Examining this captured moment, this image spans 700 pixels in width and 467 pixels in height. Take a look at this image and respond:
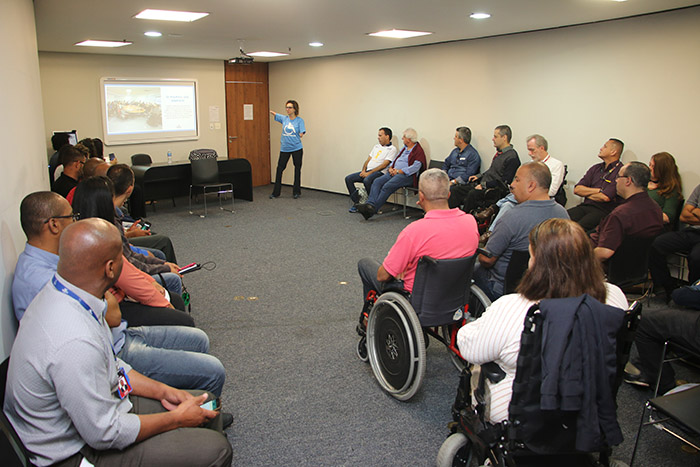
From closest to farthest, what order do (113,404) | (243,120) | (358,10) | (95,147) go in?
1. (113,404)
2. (358,10)
3. (95,147)
4. (243,120)

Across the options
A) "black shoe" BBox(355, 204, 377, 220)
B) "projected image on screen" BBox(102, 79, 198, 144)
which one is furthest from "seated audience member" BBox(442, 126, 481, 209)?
"projected image on screen" BBox(102, 79, 198, 144)

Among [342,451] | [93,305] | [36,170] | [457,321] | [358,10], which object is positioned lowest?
[342,451]

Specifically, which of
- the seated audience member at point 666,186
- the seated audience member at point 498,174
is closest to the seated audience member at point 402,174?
the seated audience member at point 498,174

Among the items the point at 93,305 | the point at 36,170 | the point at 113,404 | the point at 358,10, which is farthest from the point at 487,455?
the point at 358,10

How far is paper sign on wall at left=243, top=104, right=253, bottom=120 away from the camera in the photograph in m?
10.7

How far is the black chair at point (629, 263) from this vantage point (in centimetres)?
362

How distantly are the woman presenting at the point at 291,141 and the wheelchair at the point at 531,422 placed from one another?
789cm

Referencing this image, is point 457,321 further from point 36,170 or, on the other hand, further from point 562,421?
point 36,170

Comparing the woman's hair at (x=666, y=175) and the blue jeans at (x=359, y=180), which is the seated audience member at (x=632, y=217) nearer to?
the woman's hair at (x=666, y=175)

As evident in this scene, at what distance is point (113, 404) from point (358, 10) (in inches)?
167

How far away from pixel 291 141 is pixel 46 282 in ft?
25.1

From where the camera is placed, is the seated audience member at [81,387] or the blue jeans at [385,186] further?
the blue jeans at [385,186]

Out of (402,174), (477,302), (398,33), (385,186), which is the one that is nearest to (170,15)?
(398,33)

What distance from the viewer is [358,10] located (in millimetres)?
4879
